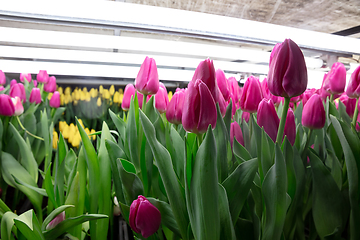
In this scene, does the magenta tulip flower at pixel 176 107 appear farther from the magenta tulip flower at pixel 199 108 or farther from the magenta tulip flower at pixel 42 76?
the magenta tulip flower at pixel 42 76

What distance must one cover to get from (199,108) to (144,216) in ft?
0.55

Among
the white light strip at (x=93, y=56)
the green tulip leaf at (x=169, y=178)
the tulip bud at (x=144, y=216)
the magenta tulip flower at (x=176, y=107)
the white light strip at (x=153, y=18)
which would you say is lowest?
the tulip bud at (x=144, y=216)

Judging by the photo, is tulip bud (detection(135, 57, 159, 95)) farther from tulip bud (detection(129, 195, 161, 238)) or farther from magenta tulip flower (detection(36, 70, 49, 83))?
magenta tulip flower (detection(36, 70, 49, 83))

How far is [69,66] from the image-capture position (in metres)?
1.12

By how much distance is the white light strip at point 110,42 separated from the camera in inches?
29.9

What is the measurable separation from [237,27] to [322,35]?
1.06 ft

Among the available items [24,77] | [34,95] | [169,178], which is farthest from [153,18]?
[24,77]

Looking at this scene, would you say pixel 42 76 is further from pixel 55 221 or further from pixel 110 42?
pixel 55 221

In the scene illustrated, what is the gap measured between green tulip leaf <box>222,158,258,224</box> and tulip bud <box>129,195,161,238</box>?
0.35ft

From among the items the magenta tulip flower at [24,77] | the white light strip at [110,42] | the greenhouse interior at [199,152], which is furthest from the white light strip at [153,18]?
the magenta tulip flower at [24,77]

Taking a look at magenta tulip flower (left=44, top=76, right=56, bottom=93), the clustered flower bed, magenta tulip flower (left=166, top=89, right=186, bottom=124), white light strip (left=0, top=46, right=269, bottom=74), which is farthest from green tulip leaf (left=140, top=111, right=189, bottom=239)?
magenta tulip flower (left=44, top=76, right=56, bottom=93)

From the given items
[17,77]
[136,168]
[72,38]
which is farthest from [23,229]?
[17,77]

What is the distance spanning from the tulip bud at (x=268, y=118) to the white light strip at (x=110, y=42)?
0.47 meters

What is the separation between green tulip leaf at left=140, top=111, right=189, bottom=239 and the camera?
0.29 m
